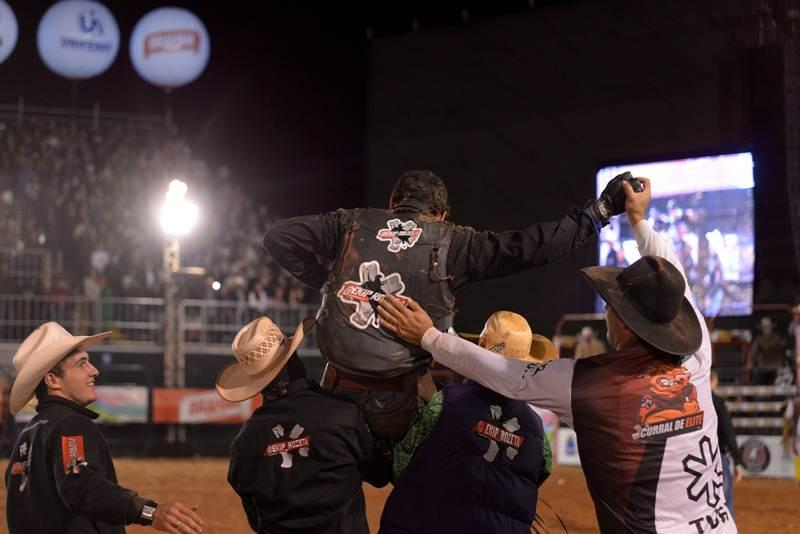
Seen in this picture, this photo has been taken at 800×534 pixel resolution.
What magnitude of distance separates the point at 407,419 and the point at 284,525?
66cm

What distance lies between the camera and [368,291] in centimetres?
451

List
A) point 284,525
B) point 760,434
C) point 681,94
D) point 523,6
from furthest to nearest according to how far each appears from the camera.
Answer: point 523,6 → point 681,94 → point 760,434 → point 284,525

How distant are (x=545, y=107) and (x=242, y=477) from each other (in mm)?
19895

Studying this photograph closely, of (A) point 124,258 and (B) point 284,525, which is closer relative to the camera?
(B) point 284,525

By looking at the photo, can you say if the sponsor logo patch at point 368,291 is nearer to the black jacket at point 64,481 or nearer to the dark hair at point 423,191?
the dark hair at point 423,191

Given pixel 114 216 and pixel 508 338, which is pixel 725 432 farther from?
pixel 114 216

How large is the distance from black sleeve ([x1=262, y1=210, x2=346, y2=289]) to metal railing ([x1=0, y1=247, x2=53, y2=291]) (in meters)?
17.4

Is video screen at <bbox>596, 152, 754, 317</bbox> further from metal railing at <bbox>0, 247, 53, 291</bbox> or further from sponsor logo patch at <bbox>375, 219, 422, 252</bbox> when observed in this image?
sponsor logo patch at <bbox>375, 219, 422, 252</bbox>

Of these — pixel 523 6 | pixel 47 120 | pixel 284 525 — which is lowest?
pixel 284 525

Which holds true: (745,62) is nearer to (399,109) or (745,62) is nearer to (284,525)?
(399,109)

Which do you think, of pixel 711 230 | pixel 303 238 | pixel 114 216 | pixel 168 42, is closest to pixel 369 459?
pixel 303 238

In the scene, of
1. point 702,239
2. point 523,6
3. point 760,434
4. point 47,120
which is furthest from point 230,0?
point 760,434

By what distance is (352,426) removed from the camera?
172 inches

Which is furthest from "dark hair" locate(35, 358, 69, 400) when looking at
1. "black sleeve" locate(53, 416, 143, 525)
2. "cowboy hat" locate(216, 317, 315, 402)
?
"cowboy hat" locate(216, 317, 315, 402)
